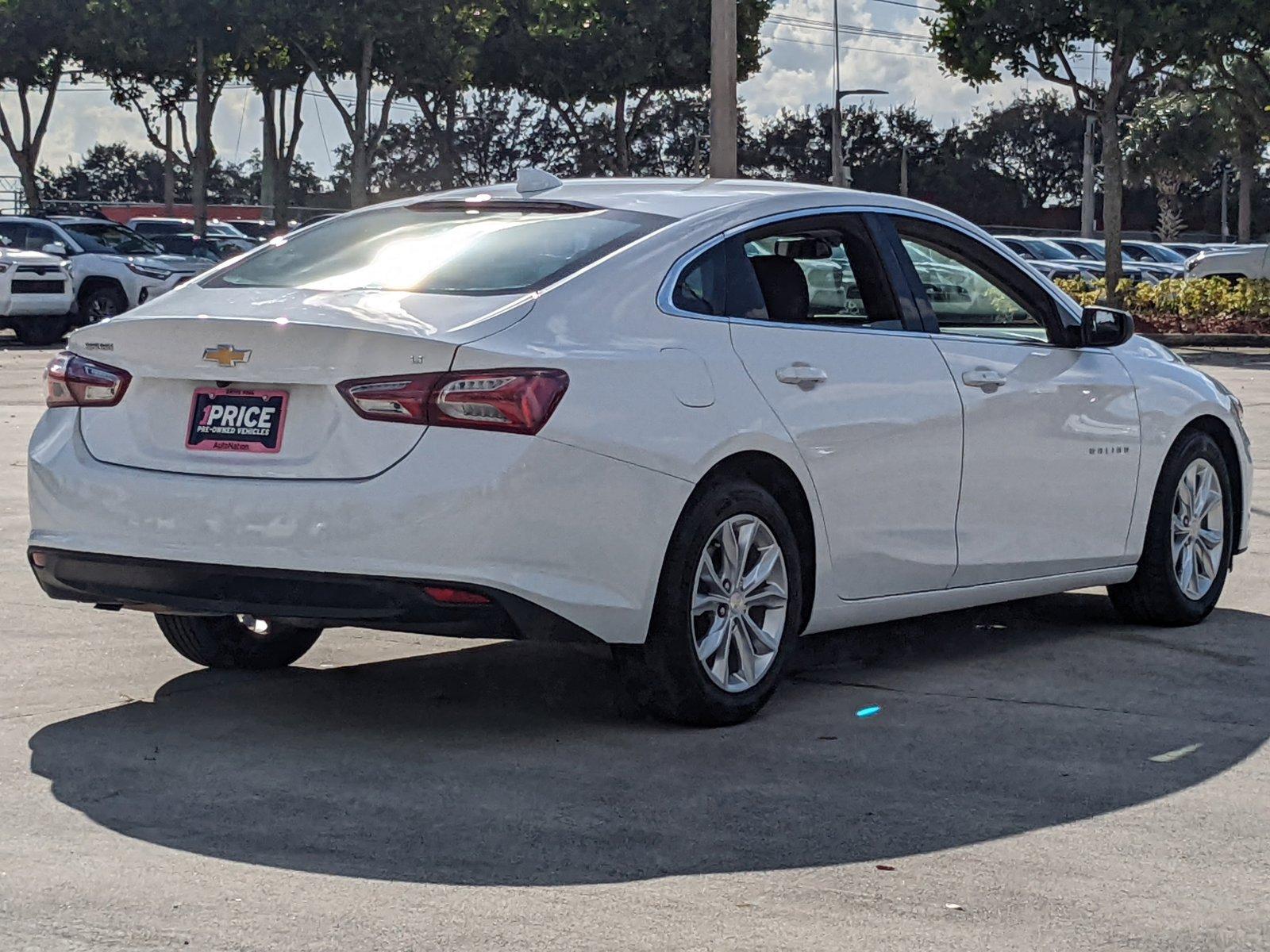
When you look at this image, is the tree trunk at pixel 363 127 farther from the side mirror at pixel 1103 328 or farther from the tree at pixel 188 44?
the side mirror at pixel 1103 328

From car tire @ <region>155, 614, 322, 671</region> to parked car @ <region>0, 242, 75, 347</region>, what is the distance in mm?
21589

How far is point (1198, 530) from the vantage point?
7.73 meters

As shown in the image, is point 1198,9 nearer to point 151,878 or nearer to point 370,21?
point 370,21

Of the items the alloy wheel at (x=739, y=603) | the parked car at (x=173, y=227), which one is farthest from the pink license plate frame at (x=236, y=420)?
the parked car at (x=173, y=227)

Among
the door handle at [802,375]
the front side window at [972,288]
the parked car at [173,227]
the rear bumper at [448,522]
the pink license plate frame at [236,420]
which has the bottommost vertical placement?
the rear bumper at [448,522]

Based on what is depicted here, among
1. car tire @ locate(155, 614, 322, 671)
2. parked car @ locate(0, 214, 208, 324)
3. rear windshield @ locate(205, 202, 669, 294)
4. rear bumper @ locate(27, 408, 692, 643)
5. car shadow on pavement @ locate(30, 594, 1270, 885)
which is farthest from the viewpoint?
parked car @ locate(0, 214, 208, 324)

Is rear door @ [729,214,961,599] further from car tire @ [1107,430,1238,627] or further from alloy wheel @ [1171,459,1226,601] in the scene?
alloy wheel @ [1171,459,1226,601]

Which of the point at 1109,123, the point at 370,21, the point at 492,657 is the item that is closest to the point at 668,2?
the point at 370,21

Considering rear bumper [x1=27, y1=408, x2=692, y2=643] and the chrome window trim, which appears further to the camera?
the chrome window trim

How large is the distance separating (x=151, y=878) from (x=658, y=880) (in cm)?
105

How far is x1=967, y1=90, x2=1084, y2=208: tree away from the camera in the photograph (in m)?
82.7

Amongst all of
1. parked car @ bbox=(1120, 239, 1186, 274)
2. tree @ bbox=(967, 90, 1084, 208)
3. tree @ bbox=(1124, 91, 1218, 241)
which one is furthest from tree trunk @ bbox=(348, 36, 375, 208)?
tree @ bbox=(967, 90, 1084, 208)

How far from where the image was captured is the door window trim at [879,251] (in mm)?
5762

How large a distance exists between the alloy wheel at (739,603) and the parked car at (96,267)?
923 inches
